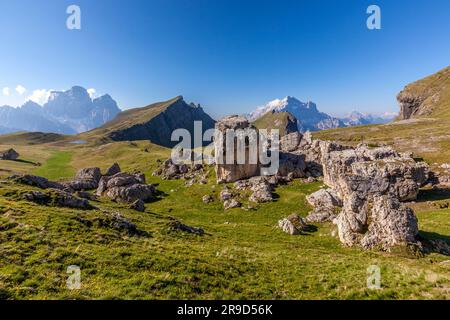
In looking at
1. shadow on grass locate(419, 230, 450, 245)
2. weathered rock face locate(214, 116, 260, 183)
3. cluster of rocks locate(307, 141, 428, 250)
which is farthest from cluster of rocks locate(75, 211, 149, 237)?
weathered rock face locate(214, 116, 260, 183)

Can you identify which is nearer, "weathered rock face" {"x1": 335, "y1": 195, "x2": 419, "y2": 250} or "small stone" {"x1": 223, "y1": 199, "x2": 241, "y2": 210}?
"weathered rock face" {"x1": 335, "y1": 195, "x2": 419, "y2": 250}

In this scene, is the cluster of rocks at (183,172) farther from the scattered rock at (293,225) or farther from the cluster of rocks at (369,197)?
the scattered rock at (293,225)

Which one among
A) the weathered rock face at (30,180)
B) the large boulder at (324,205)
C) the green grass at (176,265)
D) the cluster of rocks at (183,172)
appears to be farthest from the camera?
the cluster of rocks at (183,172)

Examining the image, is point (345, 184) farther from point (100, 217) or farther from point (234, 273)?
point (100, 217)

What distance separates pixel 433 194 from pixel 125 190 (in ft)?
246

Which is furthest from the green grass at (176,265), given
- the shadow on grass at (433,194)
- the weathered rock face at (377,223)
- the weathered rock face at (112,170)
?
the weathered rock face at (112,170)

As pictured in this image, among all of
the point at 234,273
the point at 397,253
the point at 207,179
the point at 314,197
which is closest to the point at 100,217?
the point at 234,273

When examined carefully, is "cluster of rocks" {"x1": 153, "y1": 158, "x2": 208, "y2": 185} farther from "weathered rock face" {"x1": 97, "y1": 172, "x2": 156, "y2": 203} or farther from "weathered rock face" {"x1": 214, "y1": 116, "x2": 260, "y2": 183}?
"weathered rock face" {"x1": 97, "y1": 172, "x2": 156, "y2": 203}

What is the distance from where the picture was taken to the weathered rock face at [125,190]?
227ft

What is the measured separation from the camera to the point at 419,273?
20.9 meters

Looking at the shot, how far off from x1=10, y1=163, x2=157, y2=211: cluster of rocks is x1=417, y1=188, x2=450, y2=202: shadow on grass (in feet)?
194

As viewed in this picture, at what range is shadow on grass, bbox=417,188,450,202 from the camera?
169 ft

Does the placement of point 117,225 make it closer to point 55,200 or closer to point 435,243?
point 55,200

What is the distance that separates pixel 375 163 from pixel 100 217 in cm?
5787
